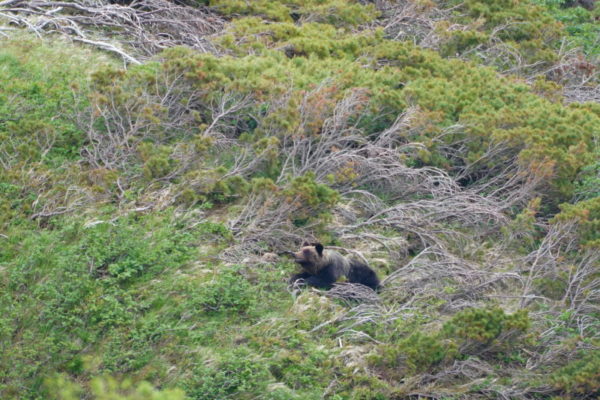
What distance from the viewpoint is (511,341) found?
7.81 metres

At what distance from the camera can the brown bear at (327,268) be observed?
8359mm

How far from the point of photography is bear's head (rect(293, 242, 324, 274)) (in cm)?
830

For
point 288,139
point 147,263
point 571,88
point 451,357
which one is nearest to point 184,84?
point 288,139

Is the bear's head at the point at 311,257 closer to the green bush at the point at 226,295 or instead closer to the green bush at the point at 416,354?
the green bush at the point at 226,295

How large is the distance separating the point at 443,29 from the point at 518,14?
7.88ft

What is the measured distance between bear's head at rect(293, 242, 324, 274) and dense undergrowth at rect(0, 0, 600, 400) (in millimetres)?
269

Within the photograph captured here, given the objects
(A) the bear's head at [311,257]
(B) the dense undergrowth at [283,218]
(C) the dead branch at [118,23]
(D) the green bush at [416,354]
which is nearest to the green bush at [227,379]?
(B) the dense undergrowth at [283,218]

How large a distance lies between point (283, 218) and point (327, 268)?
0.83 meters

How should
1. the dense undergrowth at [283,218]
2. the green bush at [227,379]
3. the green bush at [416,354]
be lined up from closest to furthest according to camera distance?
the green bush at [227,379]
the dense undergrowth at [283,218]
the green bush at [416,354]

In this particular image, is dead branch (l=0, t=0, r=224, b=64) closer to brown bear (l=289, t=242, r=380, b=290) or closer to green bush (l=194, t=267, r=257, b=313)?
brown bear (l=289, t=242, r=380, b=290)

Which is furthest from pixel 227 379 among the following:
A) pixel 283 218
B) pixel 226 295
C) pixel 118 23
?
pixel 118 23

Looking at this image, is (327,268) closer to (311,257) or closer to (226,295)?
(311,257)

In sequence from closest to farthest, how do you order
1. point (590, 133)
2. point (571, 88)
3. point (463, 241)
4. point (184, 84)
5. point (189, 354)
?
point (189, 354)
point (463, 241)
point (184, 84)
point (590, 133)
point (571, 88)

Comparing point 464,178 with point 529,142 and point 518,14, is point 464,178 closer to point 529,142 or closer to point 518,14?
point 529,142
